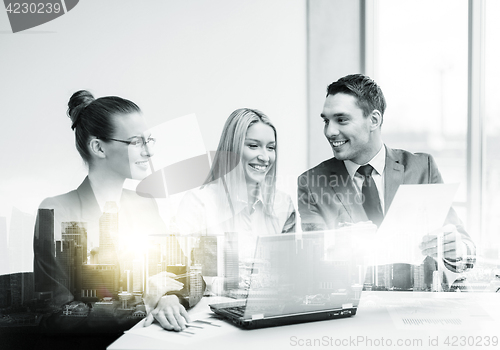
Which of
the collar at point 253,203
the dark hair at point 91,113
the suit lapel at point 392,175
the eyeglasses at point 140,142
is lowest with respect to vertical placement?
the collar at point 253,203

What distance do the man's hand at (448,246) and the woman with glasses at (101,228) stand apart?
1.34 metres

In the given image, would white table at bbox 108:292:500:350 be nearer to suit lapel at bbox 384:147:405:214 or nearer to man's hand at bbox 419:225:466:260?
man's hand at bbox 419:225:466:260

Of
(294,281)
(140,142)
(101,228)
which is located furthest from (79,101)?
(294,281)

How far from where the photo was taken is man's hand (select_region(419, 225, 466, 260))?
2.41 metres

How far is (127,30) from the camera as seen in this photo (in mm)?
2490

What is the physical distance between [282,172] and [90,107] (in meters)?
1.05

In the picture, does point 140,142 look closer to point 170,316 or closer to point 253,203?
point 253,203

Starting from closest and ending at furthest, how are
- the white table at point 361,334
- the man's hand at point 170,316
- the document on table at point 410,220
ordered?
the white table at point 361,334
the man's hand at point 170,316
the document on table at point 410,220

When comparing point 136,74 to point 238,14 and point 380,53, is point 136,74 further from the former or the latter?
point 380,53

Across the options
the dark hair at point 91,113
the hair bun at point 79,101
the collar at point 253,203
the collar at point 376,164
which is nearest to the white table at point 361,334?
the collar at point 253,203

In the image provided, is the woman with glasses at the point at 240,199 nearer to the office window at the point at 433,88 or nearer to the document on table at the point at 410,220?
the document on table at the point at 410,220

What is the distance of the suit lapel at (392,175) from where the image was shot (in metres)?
2.42

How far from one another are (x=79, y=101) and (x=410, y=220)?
180cm

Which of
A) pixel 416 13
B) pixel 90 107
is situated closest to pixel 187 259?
pixel 90 107
